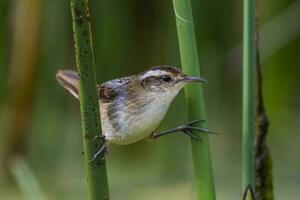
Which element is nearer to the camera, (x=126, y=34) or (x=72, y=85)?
(x=72, y=85)

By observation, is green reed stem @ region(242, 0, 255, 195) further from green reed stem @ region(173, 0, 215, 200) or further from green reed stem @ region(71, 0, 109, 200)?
green reed stem @ region(71, 0, 109, 200)

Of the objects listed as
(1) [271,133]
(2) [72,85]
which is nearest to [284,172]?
(1) [271,133]

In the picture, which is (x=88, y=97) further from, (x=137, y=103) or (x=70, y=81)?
(x=70, y=81)

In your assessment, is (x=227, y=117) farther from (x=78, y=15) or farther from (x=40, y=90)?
(x=78, y=15)

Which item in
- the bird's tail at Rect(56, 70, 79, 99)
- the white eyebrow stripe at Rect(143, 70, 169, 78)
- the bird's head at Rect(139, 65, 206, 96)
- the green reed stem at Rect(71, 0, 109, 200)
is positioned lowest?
the green reed stem at Rect(71, 0, 109, 200)

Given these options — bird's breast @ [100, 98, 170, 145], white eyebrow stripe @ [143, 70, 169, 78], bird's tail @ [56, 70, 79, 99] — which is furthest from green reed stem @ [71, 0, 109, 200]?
bird's tail @ [56, 70, 79, 99]

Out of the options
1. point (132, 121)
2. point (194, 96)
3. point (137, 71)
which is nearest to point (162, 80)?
point (132, 121)
